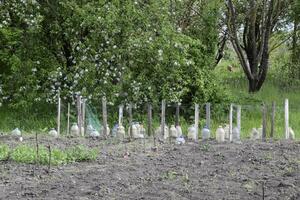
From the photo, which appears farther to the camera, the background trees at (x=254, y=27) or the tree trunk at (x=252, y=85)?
the tree trunk at (x=252, y=85)

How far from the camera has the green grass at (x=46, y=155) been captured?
569cm

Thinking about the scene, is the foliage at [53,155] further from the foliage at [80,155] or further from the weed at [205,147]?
the weed at [205,147]

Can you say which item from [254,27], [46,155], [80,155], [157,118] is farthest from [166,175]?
[254,27]

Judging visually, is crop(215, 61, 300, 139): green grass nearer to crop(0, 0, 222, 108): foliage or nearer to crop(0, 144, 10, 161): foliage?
crop(0, 0, 222, 108): foliage

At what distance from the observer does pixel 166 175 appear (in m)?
5.07

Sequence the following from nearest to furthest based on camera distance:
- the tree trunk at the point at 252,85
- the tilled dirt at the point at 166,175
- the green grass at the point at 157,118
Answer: the tilled dirt at the point at 166,175
the green grass at the point at 157,118
the tree trunk at the point at 252,85

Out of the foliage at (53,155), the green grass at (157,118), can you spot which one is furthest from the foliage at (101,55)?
the foliage at (53,155)

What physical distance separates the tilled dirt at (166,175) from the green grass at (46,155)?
133 mm

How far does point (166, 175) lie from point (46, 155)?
137cm

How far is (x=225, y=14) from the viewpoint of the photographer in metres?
15.5

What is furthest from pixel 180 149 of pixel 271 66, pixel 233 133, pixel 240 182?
pixel 271 66

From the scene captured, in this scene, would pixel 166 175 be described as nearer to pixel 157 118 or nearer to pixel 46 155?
pixel 46 155

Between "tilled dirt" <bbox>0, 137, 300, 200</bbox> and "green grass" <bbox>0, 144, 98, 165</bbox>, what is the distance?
13 cm

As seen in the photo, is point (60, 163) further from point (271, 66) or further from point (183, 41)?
point (271, 66)
